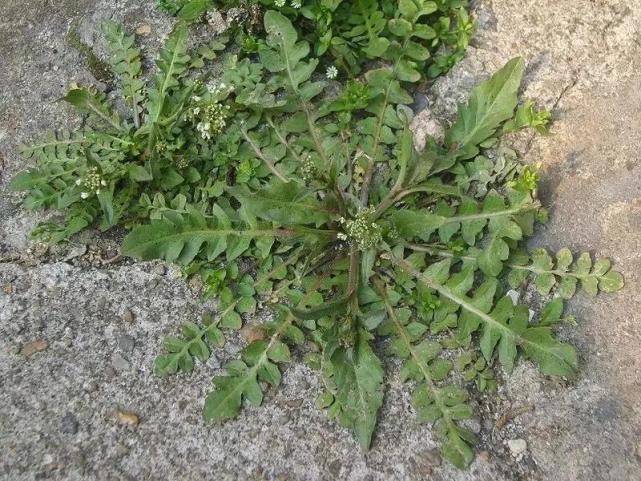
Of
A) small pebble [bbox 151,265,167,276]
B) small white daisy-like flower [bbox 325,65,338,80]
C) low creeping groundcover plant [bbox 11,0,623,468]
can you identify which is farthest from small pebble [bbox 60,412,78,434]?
small white daisy-like flower [bbox 325,65,338,80]

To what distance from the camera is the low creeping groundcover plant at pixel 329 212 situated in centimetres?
274

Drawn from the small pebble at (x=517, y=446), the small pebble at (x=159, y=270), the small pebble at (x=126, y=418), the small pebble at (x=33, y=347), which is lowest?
the small pebble at (x=517, y=446)

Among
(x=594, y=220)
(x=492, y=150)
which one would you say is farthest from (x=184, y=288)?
(x=594, y=220)

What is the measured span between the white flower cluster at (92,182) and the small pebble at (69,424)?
932 millimetres

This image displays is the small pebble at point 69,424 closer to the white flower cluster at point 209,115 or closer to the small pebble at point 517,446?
the white flower cluster at point 209,115

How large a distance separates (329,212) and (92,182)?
1.05 meters

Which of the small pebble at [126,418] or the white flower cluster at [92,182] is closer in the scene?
the small pebble at [126,418]

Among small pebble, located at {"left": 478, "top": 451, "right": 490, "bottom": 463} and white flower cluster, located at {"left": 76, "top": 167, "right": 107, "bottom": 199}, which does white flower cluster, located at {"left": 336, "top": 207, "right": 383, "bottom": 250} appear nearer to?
small pebble, located at {"left": 478, "top": 451, "right": 490, "bottom": 463}

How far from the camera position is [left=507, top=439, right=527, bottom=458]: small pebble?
2643 mm

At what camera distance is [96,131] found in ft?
10.9

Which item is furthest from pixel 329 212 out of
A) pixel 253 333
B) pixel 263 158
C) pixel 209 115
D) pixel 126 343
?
pixel 126 343

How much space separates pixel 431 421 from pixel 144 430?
1.14 metres

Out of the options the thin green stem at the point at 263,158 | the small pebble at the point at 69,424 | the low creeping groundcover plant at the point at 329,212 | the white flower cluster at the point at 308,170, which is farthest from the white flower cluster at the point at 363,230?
the small pebble at the point at 69,424

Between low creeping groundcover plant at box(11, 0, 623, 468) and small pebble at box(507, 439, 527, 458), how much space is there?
18cm
